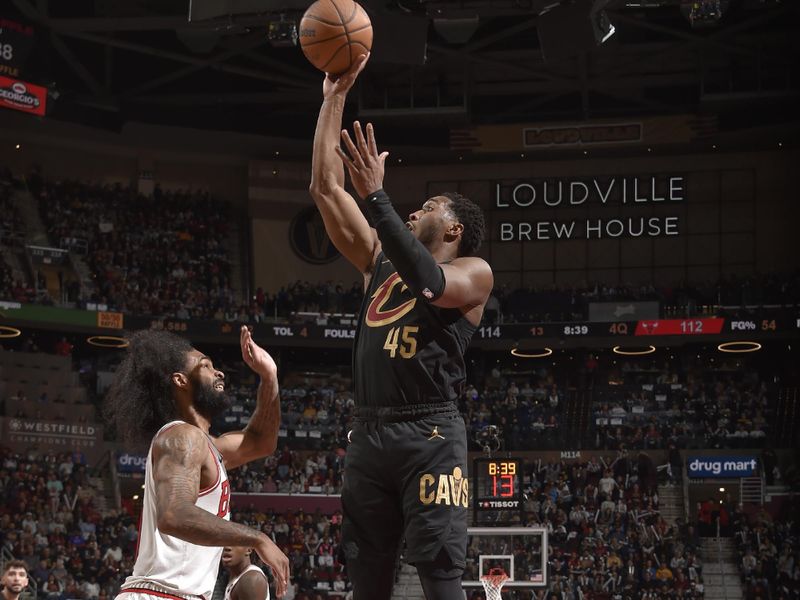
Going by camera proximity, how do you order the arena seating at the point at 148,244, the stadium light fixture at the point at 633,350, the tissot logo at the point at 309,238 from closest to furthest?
1. the arena seating at the point at 148,244
2. the stadium light fixture at the point at 633,350
3. the tissot logo at the point at 309,238

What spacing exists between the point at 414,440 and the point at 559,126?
2995 cm

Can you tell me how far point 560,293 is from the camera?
3356 centimetres

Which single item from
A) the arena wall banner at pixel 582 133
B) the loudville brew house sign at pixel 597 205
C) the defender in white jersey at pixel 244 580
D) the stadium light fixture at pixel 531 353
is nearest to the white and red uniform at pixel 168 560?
the defender in white jersey at pixel 244 580

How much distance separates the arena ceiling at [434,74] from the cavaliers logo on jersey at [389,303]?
22.8 m

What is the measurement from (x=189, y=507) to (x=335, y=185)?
177cm

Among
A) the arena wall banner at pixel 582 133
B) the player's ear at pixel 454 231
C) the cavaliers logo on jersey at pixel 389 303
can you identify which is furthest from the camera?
the arena wall banner at pixel 582 133

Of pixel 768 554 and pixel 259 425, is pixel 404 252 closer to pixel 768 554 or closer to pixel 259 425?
pixel 259 425

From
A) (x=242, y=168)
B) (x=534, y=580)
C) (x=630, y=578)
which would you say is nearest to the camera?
(x=534, y=580)

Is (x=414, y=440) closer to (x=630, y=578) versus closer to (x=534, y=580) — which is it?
(x=534, y=580)

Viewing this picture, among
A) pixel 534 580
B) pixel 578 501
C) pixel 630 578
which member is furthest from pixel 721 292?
pixel 534 580

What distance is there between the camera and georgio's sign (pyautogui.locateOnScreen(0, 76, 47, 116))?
28.7 metres

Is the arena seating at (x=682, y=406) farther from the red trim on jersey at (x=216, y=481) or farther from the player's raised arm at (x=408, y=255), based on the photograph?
the red trim on jersey at (x=216, y=481)

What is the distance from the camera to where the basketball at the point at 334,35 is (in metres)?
5.46

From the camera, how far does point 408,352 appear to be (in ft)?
16.4
